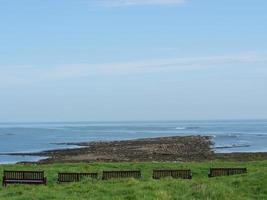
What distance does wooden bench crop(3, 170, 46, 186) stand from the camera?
21.0 m

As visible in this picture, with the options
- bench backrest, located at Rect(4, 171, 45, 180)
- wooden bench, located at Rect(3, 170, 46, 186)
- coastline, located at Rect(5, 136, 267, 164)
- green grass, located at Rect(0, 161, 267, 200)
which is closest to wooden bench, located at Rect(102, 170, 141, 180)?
wooden bench, located at Rect(3, 170, 46, 186)

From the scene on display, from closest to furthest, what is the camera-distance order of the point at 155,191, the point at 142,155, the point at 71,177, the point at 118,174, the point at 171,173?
the point at 155,191, the point at 71,177, the point at 118,174, the point at 171,173, the point at 142,155

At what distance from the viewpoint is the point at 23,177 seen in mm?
21984

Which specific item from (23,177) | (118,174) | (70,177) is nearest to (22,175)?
(23,177)

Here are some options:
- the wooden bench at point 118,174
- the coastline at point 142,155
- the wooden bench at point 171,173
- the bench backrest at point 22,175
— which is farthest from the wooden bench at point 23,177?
the coastline at point 142,155

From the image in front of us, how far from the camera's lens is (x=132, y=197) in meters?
14.6

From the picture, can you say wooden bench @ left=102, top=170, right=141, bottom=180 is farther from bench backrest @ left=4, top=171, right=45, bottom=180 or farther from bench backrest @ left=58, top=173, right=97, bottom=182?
bench backrest @ left=4, top=171, right=45, bottom=180

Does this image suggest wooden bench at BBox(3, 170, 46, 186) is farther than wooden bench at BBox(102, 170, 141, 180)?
No

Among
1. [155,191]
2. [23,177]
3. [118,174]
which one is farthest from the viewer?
[23,177]

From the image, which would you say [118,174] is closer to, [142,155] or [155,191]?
[155,191]

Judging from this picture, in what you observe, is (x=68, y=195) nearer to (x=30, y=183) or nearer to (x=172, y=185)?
(x=172, y=185)

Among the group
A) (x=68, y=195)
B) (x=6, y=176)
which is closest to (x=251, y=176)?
A: (x=68, y=195)

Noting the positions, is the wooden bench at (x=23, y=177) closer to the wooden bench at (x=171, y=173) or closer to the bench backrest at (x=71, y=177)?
the bench backrest at (x=71, y=177)

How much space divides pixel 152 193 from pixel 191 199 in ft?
4.22
